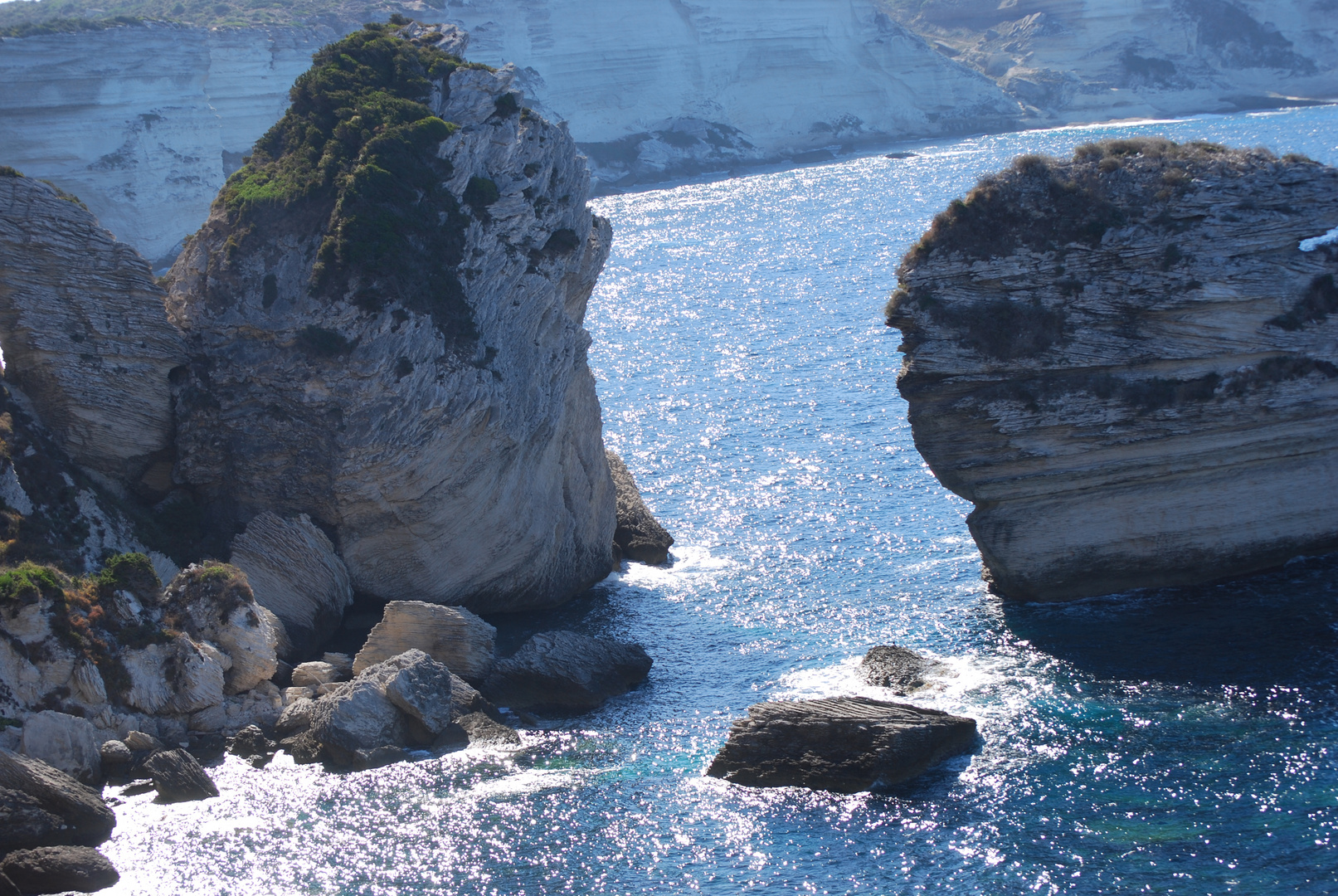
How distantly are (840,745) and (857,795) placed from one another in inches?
46.1

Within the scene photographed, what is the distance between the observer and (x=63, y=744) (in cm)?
2541

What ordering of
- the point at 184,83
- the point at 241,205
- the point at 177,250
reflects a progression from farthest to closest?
1. the point at 184,83
2. the point at 177,250
3. the point at 241,205

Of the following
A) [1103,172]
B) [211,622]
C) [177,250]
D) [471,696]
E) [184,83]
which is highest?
[184,83]

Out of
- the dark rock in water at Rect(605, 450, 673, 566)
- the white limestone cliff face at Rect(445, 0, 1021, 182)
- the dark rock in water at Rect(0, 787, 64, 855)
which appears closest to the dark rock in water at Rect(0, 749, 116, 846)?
the dark rock in water at Rect(0, 787, 64, 855)

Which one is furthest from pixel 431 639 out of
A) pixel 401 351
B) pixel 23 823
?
pixel 23 823

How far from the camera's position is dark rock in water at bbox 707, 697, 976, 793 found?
2508 cm

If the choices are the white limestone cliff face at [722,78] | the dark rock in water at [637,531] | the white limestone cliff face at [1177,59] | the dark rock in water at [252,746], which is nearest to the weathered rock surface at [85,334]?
the dark rock in water at [252,746]

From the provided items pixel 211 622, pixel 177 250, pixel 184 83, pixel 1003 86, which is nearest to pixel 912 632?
pixel 211 622

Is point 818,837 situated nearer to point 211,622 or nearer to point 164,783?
point 164,783

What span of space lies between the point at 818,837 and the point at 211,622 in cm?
1685

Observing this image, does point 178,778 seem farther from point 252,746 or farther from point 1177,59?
point 1177,59

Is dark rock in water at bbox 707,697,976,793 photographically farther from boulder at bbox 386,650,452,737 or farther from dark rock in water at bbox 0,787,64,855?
dark rock in water at bbox 0,787,64,855

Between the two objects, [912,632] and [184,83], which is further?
[184,83]

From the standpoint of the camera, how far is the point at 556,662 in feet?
102
